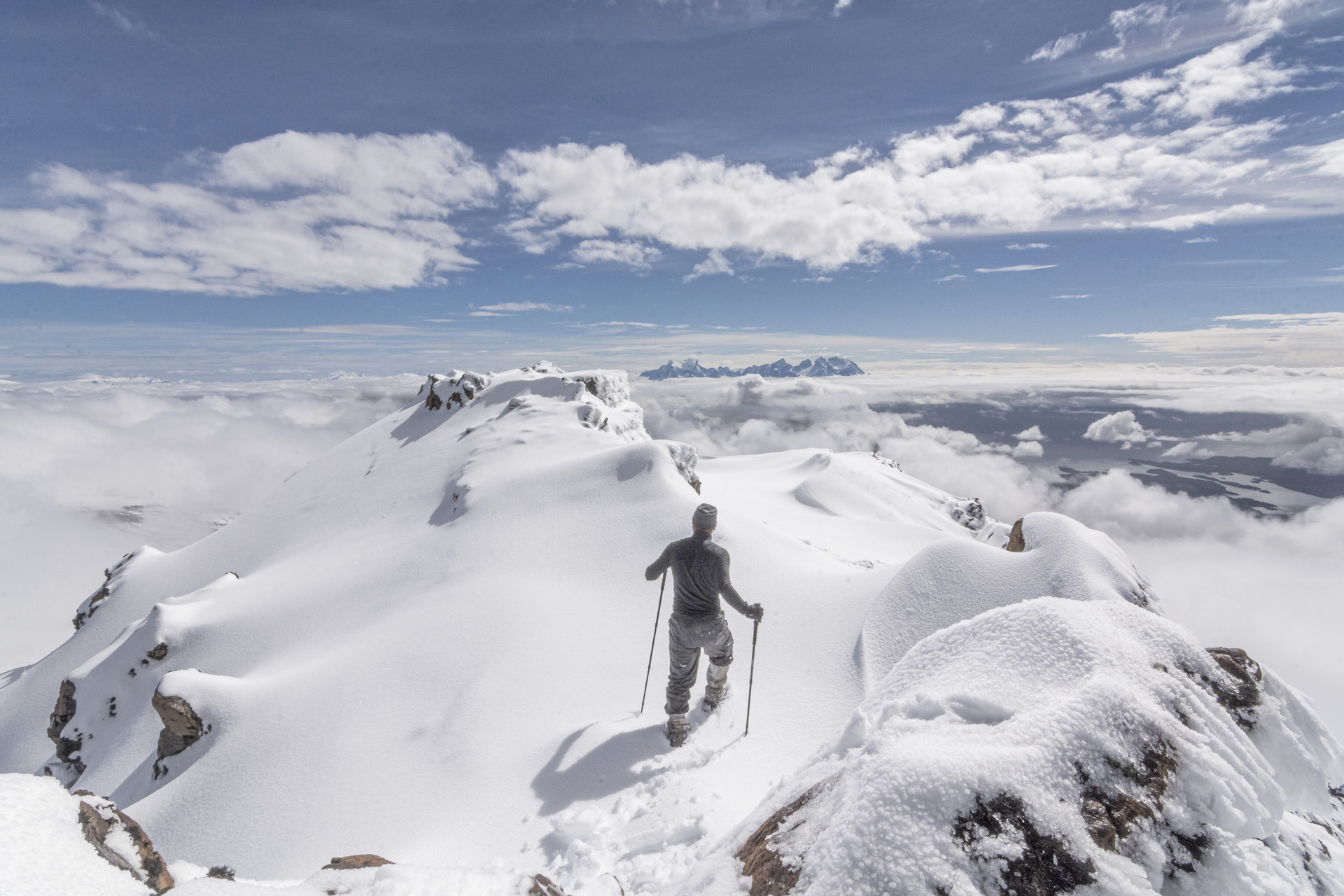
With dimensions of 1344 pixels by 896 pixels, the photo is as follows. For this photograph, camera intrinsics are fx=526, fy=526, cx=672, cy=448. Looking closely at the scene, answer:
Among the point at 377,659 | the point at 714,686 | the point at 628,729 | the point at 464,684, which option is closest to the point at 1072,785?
the point at 714,686

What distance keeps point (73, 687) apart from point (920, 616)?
1000 inches

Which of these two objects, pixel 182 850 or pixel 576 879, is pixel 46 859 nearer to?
pixel 576 879

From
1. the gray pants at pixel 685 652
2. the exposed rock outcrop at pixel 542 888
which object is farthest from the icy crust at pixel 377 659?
the exposed rock outcrop at pixel 542 888

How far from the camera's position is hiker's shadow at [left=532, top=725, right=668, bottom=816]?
606cm

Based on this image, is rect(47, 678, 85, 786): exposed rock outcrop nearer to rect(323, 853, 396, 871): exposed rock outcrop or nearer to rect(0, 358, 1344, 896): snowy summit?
rect(0, 358, 1344, 896): snowy summit

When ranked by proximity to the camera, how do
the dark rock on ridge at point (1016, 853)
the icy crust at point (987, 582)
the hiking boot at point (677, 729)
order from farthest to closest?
the icy crust at point (987, 582), the hiking boot at point (677, 729), the dark rock on ridge at point (1016, 853)

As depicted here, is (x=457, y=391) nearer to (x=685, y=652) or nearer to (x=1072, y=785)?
(x=685, y=652)

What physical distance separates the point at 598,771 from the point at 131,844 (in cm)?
420

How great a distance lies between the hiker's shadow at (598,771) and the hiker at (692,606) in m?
0.36

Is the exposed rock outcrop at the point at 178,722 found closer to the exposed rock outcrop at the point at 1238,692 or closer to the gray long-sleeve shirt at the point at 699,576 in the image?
the gray long-sleeve shirt at the point at 699,576

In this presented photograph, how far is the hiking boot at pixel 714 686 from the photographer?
7273 millimetres

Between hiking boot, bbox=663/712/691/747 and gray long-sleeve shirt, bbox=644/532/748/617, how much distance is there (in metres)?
1.30

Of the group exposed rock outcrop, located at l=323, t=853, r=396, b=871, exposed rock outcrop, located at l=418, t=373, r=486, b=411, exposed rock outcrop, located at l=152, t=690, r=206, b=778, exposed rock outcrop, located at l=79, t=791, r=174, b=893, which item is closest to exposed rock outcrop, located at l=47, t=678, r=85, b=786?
exposed rock outcrop, located at l=152, t=690, r=206, b=778

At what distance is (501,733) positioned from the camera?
764 cm
